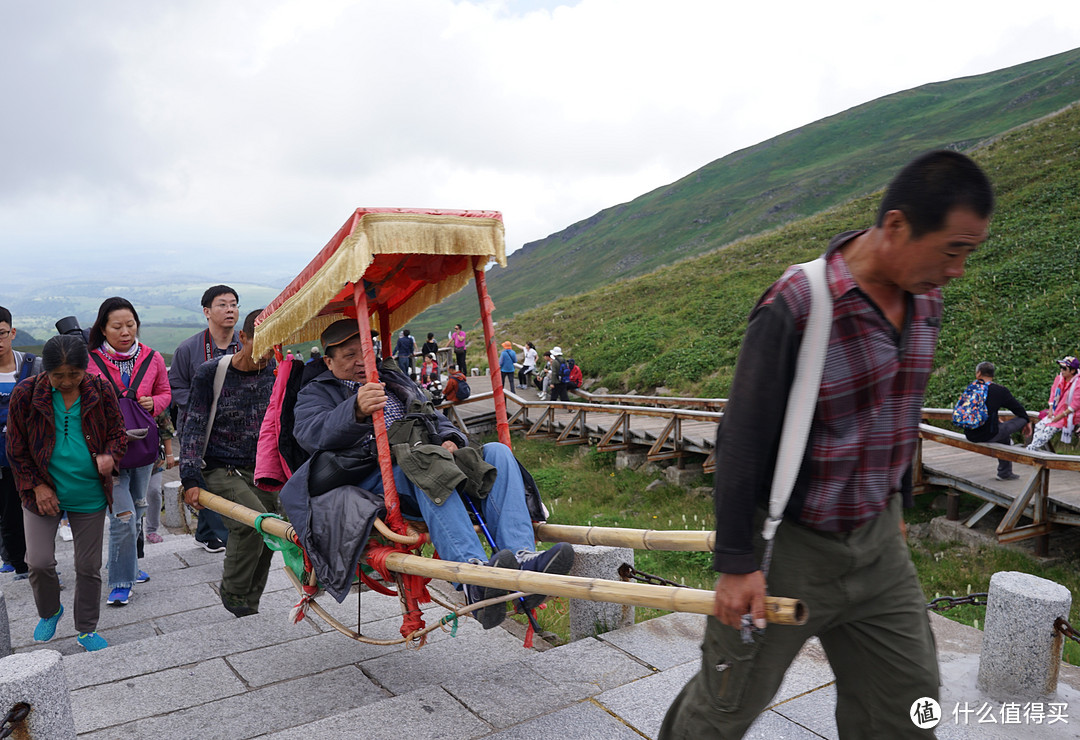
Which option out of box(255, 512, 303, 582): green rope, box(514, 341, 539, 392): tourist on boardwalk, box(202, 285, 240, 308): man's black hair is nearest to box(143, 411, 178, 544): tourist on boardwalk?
box(202, 285, 240, 308): man's black hair

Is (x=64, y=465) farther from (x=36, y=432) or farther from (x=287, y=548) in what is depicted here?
(x=287, y=548)

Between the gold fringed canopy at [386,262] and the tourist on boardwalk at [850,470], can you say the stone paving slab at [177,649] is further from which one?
the tourist on boardwalk at [850,470]

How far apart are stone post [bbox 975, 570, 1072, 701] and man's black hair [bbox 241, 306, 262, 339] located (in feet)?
16.3

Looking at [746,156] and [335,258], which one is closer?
[335,258]

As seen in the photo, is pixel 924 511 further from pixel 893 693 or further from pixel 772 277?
pixel 772 277

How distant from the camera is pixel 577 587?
119 inches

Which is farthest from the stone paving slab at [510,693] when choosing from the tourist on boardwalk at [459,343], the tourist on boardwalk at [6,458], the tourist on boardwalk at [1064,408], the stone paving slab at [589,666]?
the tourist on boardwalk at [459,343]

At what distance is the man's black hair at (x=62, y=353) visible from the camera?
5000 millimetres

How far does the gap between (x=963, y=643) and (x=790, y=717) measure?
1.77 m

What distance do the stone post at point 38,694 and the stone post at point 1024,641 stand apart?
4.58 meters

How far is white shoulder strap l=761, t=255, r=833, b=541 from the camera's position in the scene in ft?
7.05

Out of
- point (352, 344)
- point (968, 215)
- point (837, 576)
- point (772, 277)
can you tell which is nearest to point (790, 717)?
point (837, 576)

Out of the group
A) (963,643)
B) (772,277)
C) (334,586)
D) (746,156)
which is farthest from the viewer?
(746,156)

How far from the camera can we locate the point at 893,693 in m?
2.35
